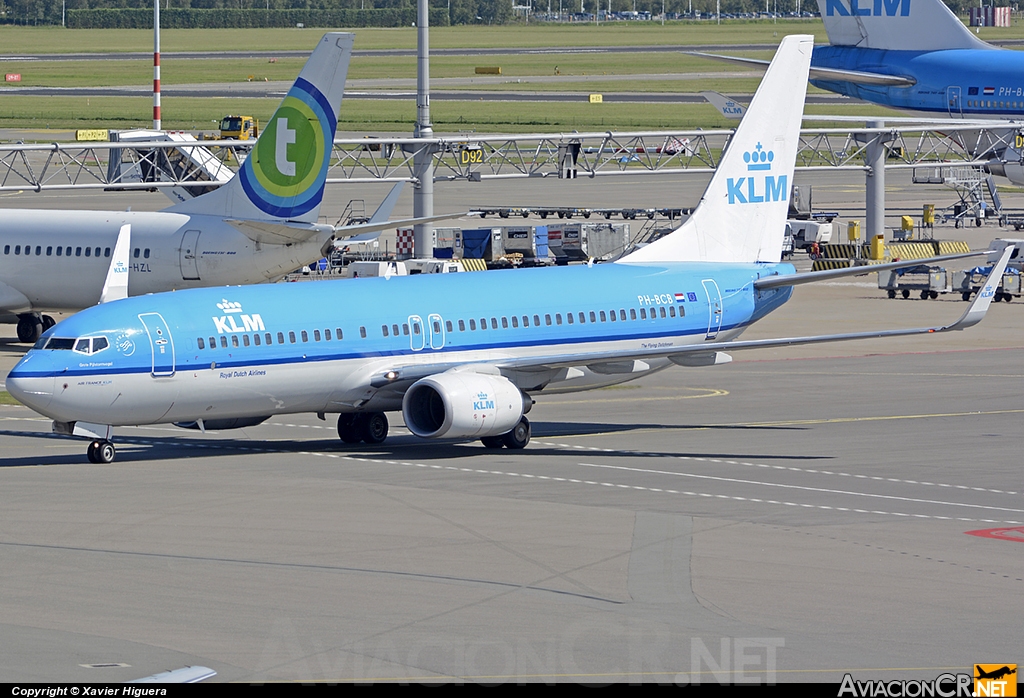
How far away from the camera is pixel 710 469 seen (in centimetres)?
3659

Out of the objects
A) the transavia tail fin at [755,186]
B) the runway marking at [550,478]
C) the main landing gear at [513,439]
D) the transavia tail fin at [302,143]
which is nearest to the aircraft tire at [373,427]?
the runway marking at [550,478]

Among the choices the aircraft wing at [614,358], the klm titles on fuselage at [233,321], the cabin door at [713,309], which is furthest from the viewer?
the cabin door at [713,309]

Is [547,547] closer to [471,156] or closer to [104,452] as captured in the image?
[104,452]

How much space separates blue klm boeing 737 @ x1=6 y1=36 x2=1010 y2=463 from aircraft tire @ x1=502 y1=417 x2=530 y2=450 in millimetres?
64

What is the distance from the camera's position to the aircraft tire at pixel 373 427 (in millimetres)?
40219

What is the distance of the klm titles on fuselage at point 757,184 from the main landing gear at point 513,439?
10.6 m

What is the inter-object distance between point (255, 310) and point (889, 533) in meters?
15.7

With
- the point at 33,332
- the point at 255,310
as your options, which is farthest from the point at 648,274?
the point at 33,332

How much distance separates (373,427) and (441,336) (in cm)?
299

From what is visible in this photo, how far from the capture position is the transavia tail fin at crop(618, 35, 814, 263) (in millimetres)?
45156

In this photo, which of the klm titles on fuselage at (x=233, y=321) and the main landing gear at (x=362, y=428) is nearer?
the klm titles on fuselage at (x=233, y=321)

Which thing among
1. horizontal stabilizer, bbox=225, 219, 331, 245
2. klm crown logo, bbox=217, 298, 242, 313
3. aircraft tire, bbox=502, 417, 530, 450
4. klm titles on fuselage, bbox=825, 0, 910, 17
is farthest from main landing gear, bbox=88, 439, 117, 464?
klm titles on fuselage, bbox=825, 0, 910, 17

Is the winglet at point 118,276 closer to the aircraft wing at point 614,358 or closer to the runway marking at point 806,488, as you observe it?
the aircraft wing at point 614,358

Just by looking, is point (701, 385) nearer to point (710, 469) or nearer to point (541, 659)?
point (710, 469)
